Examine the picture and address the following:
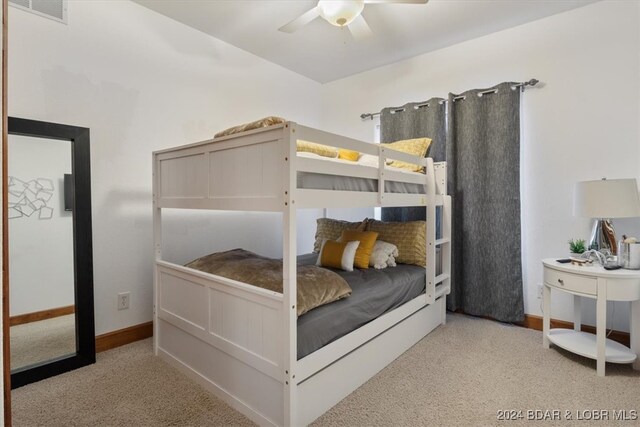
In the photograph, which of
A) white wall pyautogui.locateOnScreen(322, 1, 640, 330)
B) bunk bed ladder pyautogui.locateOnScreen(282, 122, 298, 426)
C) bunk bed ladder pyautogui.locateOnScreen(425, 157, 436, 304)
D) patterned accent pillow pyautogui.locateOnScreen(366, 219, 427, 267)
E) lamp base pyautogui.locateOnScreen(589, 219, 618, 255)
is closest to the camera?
bunk bed ladder pyautogui.locateOnScreen(282, 122, 298, 426)

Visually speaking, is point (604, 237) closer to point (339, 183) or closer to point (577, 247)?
point (577, 247)

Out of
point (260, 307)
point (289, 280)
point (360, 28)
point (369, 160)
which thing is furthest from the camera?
point (369, 160)

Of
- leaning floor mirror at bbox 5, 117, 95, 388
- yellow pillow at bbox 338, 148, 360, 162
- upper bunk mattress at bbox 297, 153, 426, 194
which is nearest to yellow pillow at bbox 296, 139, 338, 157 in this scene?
yellow pillow at bbox 338, 148, 360, 162

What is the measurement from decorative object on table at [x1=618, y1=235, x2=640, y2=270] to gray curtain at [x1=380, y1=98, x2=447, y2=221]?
4.82ft

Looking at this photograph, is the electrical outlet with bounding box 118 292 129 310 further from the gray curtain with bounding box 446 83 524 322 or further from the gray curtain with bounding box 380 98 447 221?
the gray curtain with bounding box 446 83 524 322

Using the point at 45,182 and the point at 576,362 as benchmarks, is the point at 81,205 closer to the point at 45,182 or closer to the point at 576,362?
the point at 45,182

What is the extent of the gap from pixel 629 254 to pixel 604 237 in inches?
8.6

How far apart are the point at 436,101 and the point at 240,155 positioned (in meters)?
2.26

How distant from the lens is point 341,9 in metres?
1.86

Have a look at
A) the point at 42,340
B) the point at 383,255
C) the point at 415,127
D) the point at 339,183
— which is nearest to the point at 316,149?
the point at 339,183

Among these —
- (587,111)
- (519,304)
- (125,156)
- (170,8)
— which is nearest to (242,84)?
(170,8)

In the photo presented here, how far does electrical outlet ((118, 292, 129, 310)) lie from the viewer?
2367 mm

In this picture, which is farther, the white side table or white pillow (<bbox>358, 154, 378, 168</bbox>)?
white pillow (<bbox>358, 154, 378, 168</bbox>)

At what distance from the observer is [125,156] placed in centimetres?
239
